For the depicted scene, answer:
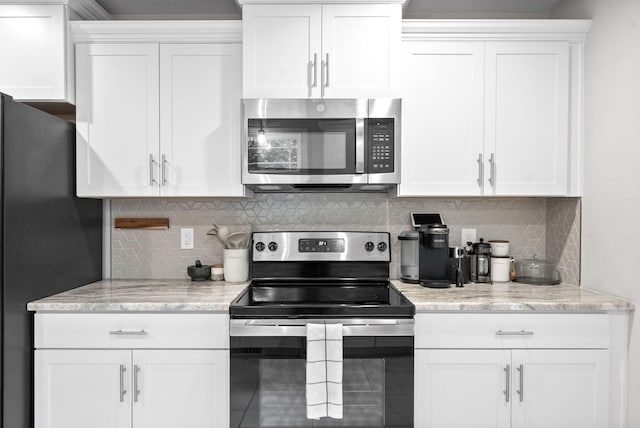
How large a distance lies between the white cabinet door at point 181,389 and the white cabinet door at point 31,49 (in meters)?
1.40

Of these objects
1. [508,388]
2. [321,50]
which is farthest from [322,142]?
[508,388]

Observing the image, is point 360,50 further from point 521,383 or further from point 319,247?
point 521,383

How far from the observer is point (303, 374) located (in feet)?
6.07

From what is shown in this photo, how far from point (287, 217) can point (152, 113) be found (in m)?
0.92

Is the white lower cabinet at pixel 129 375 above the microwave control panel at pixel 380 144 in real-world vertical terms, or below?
below

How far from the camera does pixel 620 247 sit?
77.0 inches

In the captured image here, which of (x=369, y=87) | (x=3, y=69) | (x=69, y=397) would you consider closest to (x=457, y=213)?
(x=369, y=87)

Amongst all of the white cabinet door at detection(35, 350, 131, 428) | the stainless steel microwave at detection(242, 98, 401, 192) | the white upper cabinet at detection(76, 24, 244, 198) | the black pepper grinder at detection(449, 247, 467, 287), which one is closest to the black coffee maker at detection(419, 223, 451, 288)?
the black pepper grinder at detection(449, 247, 467, 287)

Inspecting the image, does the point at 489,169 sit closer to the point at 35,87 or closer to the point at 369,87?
the point at 369,87

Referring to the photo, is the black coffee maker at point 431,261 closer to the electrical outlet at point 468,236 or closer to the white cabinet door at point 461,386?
the electrical outlet at point 468,236

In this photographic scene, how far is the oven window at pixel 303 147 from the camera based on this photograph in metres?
2.13

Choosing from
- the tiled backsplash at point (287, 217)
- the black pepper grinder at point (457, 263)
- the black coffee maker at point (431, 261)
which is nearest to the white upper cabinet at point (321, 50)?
the tiled backsplash at point (287, 217)

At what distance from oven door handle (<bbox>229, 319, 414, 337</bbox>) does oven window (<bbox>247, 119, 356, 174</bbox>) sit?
2.41ft

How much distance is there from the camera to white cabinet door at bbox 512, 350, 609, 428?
189cm
